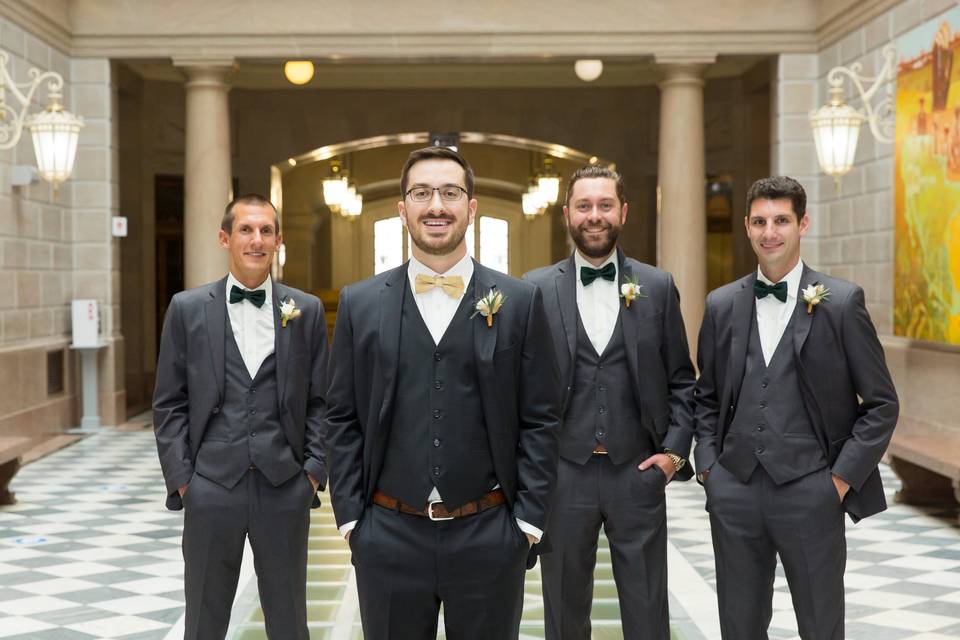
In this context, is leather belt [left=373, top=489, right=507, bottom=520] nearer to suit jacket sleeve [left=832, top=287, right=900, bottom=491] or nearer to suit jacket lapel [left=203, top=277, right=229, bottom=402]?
suit jacket lapel [left=203, top=277, right=229, bottom=402]

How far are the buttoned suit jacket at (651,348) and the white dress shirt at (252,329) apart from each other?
3.01ft

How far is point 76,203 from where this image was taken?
12.8 meters

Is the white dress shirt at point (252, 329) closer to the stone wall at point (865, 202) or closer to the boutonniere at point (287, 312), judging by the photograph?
the boutonniere at point (287, 312)

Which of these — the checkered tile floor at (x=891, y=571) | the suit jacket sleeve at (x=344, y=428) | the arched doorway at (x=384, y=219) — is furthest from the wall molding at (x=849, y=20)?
the suit jacket sleeve at (x=344, y=428)

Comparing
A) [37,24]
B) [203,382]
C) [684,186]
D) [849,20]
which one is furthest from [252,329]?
[684,186]

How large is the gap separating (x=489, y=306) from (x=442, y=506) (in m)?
0.50

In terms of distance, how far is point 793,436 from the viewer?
146 inches

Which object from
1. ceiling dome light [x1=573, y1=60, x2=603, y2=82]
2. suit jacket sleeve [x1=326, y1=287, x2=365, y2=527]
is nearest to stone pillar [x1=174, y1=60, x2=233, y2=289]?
ceiling dome light [x1=573, y1=60, x2=603, y2=82]

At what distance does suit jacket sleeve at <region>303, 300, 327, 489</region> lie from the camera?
4051 millimetres

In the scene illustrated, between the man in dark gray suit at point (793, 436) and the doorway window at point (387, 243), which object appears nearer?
the man in dark gray suit at point (793, 436)

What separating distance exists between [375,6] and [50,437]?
17.3ft

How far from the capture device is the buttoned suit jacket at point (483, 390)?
3.04m

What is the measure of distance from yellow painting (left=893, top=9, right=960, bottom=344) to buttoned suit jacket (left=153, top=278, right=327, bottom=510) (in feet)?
20.5

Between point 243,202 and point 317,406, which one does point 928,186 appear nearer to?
point 317,406
